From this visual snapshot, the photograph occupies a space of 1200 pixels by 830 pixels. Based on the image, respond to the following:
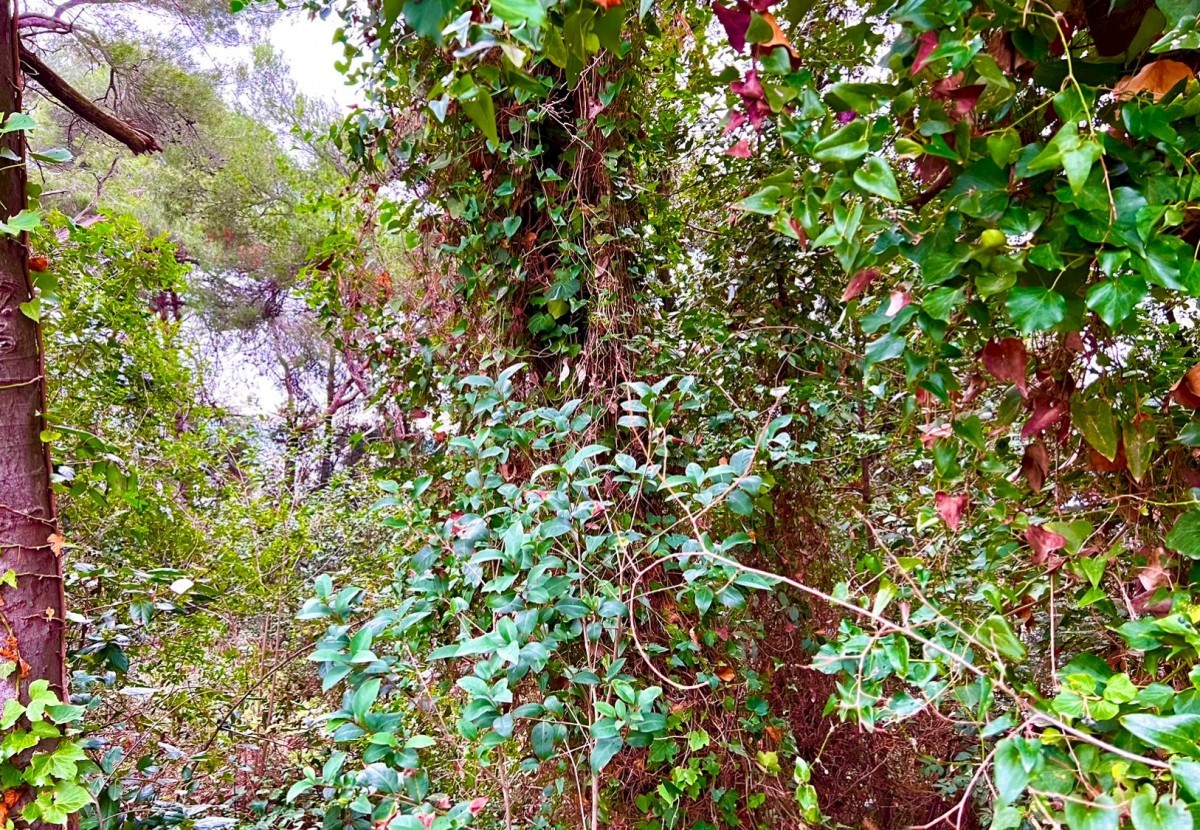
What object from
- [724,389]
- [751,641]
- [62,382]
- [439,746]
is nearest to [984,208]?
[724,389]

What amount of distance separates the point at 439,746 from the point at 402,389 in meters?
0.93

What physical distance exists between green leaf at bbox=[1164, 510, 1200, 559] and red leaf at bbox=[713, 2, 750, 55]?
0.64m

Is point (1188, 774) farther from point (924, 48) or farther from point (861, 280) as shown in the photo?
point (924, 48)

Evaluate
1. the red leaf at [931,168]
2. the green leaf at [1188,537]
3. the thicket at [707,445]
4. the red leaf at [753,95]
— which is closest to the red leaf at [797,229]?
the thicket at [707,445]

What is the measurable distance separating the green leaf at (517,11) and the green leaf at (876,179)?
319 mm

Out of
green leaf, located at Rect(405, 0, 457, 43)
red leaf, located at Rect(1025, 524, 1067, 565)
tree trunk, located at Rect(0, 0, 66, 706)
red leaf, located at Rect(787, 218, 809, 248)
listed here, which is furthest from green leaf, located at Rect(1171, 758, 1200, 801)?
tree trunk, located at Rect(0, 0, 66, 706)

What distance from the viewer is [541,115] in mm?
1280

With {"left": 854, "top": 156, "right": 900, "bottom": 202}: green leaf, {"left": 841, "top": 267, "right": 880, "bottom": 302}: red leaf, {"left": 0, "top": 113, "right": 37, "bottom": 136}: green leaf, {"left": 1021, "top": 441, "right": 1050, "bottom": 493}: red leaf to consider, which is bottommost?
{"left": 1021, "top": 441, "right": 1050, "bottom": 493}: red leaf

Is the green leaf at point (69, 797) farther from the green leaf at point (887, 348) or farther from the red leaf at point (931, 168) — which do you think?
the red leaf at point (931, 168)

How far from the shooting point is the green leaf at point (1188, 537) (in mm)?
563

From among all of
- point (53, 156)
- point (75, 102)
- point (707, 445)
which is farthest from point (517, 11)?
point (75, 102)

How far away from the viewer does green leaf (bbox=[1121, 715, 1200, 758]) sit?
0.43m

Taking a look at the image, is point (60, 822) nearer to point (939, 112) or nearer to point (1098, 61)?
point (939, 112)

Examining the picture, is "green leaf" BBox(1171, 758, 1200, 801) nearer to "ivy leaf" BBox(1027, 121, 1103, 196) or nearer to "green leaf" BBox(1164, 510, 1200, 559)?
"green leaf" BBox(1164, 510, 1200, 559)
